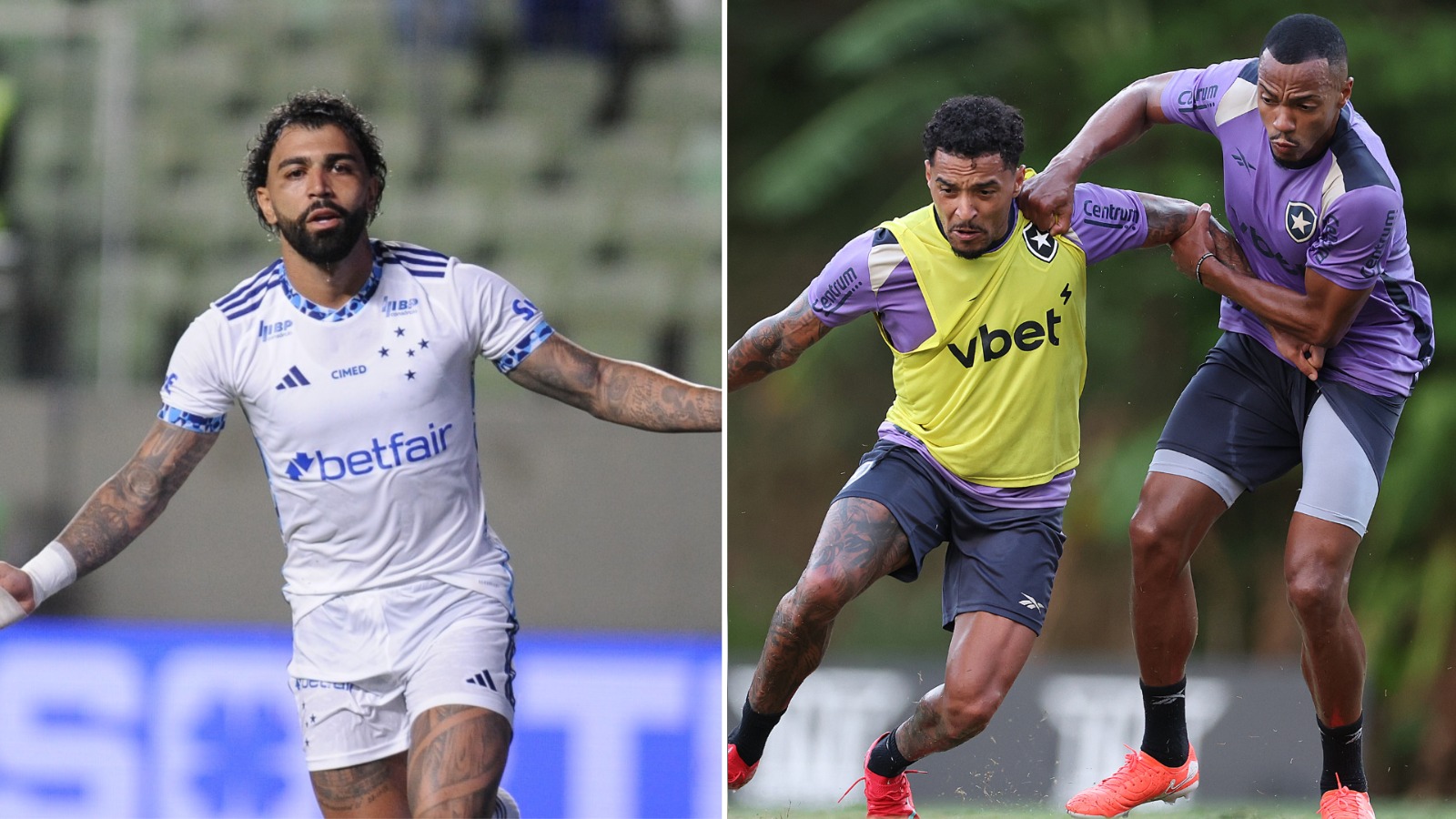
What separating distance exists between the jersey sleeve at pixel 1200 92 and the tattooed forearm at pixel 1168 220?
26 centimetres

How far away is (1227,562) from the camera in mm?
8336

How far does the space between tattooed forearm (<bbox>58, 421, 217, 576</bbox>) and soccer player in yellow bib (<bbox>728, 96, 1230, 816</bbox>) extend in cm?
158

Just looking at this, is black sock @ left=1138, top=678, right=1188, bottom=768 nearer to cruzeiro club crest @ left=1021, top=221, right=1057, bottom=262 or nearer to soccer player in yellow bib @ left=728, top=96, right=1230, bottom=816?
soccer player in yellow bib @ left=728, top=96, right=1230, bottom=816

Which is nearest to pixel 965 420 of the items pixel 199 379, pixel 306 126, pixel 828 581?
pixel 828 581

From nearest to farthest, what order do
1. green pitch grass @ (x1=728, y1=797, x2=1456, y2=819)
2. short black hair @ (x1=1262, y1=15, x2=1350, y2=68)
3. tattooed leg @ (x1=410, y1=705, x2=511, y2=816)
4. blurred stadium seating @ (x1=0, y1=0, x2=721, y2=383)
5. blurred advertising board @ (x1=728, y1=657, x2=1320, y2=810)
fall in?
tattooed leg @ (x1=410, y1=705, x2=511, y2=816), short black hair @ (x1=1262, y1=15, x2=1350, y2=68), green pitch grass @ (x1=728, y1=797, x2=1456, y2=819), blurred advertising board @ (x1=728, y1=657, x2=1320, y2=810), blurred stadium seating @ (x1=0, y1=0, x2=721, y2=383)

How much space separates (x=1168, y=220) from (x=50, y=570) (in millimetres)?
3228

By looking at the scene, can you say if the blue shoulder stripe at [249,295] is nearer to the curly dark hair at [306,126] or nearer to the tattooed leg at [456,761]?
the curly dark hair at [306,126]

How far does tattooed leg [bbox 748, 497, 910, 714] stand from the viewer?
4.50 m

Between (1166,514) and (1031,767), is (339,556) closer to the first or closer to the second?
(1166,514)

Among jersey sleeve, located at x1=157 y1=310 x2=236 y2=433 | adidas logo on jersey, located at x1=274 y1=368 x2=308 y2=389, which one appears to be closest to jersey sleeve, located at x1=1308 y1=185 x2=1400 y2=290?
adidas logo on jersey, located at x1=274 y1=368 x2=308 y2=389

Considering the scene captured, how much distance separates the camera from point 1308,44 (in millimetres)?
4266

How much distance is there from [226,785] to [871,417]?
3793 mm

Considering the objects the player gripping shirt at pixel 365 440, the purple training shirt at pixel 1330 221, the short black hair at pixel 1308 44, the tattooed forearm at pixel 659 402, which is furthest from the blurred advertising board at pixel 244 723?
the short black hair at pixel 1308 44

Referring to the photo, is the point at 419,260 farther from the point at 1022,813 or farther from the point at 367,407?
the point at 1022,813
